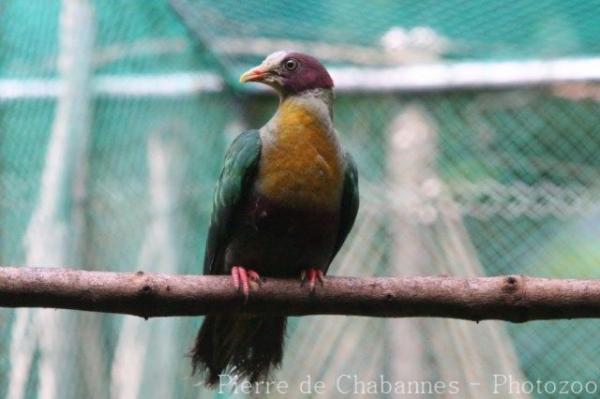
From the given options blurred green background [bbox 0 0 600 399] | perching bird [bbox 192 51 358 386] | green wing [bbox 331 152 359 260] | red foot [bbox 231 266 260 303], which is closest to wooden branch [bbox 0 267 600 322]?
red foot [bbox 231 266 260 303]

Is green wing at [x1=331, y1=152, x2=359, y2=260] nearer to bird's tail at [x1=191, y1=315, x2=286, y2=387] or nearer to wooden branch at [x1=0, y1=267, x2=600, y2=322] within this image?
bird's tail at [x1=191, y1=315, x2=286, y2=387]

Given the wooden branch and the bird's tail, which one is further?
the bird's tail

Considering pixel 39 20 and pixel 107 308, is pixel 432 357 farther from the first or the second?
pixel 39 20

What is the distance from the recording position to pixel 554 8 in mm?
4012

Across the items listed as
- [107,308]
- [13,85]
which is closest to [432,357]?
[107,308]

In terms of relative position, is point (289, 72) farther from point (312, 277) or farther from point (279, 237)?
point (312, 277)

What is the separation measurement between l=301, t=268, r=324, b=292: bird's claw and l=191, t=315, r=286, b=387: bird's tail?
39cm

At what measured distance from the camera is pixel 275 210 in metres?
3.26

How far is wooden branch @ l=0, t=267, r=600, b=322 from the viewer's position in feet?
8.11

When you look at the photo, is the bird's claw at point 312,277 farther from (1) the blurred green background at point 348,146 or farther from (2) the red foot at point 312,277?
(1) the blurred green background at point 348,146

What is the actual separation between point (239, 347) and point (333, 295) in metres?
0.69

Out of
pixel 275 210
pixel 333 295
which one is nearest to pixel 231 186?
pixel 275 210

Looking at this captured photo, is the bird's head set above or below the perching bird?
above

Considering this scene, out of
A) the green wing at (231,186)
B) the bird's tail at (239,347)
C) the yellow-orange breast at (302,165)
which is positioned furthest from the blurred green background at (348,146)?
the yellow-orange breast at (302,165)
